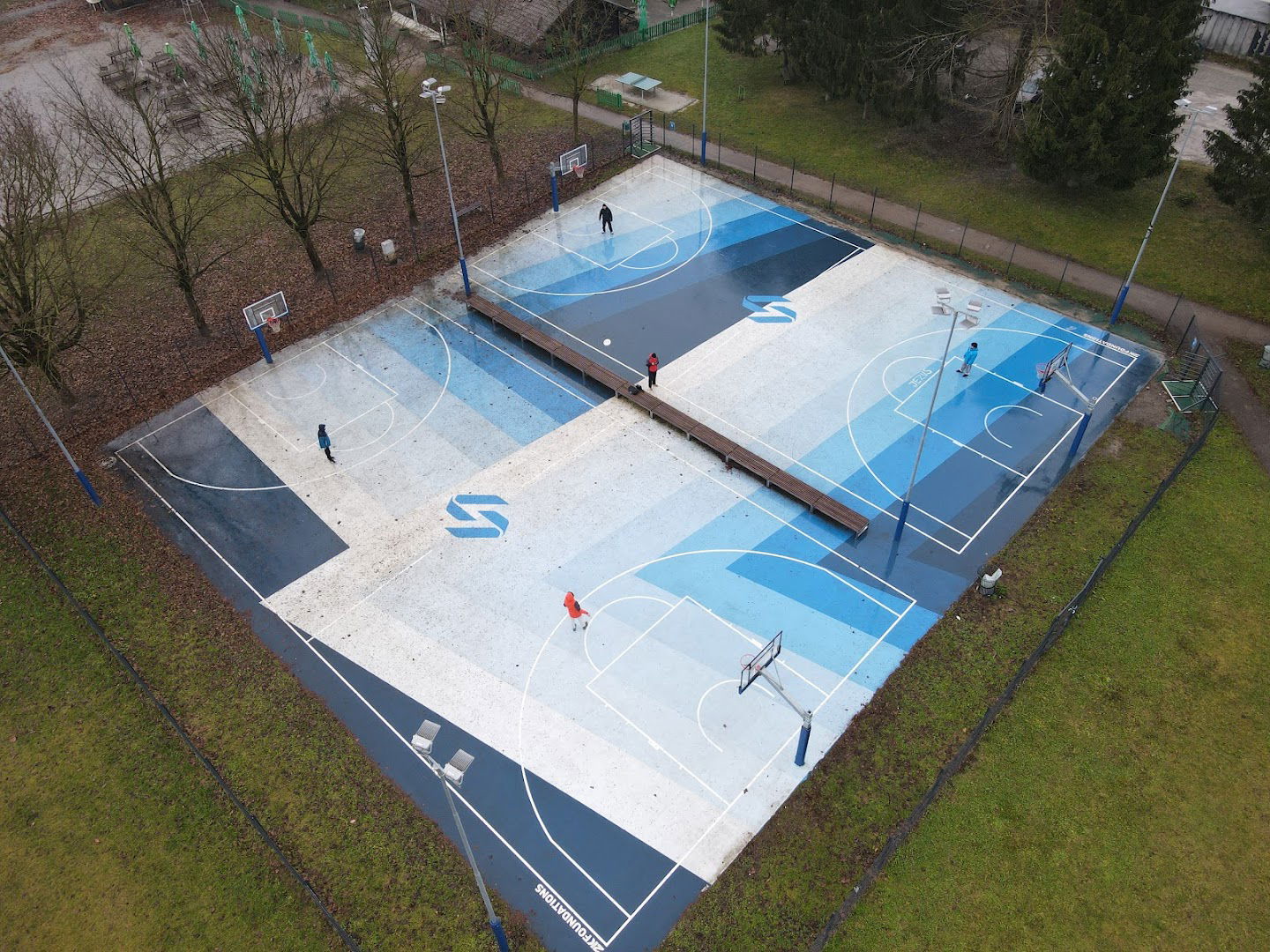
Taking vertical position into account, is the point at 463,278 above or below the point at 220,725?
above

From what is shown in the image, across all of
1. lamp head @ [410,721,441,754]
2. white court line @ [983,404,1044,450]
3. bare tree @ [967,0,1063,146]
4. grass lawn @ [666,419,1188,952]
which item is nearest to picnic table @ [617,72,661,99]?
bare tree @ [967,0,1063,146]

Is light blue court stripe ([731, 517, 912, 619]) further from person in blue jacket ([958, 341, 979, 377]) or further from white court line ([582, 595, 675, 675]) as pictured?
person in blue jacket ([958, 341, 979, 377])

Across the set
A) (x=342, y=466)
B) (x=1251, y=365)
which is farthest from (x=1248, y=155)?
(x=342, y=466)

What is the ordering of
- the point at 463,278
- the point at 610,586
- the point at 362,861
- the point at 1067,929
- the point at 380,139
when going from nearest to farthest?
the point at 1067,929, the point at 362,861, the point at 610,586, the point at 463,278, the point at 380,139

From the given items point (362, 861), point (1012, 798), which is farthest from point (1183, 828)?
point (362, 861)

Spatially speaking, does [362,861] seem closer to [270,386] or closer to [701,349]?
[270,386]

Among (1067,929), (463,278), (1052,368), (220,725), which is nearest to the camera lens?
(1067,929)
